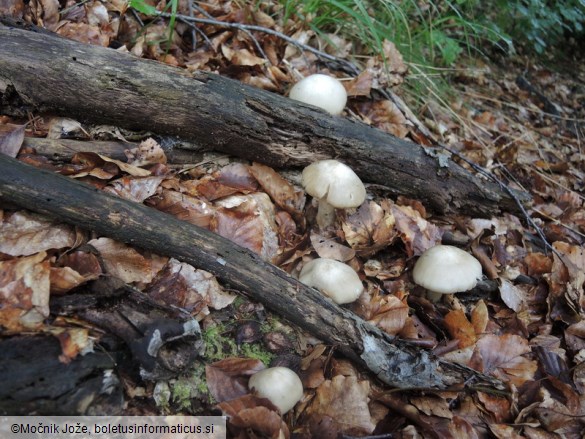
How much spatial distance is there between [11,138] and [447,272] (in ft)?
8.77

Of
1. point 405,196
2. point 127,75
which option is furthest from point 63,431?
point 405,196

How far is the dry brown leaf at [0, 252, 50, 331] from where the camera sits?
176 centimetres

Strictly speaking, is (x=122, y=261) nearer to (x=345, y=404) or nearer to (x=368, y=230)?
(x=345, y=404)

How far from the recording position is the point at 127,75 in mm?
2641

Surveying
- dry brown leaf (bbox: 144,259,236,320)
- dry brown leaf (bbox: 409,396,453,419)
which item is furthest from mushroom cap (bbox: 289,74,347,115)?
dry brown leaf (bbox: 409,396,453,419)

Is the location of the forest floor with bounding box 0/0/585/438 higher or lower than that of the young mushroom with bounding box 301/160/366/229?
lower

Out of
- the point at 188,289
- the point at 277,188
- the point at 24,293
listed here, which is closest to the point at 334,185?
the point at 277,188

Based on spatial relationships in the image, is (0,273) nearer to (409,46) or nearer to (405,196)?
(405,196)

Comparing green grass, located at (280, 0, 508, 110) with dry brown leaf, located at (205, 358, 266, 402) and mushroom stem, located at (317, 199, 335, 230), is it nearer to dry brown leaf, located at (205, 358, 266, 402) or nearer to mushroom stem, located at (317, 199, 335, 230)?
mushroom stem, located at (317, 199, 335, 230)

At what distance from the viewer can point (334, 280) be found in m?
2.51

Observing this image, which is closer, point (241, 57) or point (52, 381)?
point (52, 381)

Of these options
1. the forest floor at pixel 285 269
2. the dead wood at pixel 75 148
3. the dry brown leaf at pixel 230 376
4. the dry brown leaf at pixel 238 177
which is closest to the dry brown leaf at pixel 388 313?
the forest floor at pixel 285 269

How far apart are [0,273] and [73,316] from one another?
388 mm

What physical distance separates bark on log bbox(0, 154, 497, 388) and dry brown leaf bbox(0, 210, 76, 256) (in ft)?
0.22
